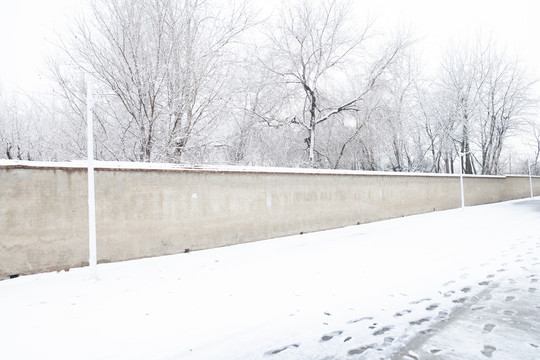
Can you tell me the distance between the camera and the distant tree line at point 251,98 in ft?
32.4

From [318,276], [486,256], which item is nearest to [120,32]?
[318,276]

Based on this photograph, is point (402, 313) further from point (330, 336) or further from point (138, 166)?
point (138, 166)

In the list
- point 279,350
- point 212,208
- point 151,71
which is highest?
point 151,71

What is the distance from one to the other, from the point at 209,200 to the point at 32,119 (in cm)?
1312

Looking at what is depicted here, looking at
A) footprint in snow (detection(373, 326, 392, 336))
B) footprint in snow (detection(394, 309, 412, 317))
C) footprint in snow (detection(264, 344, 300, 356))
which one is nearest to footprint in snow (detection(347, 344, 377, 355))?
footprint in snow (detection(373, 326, 392, 336))

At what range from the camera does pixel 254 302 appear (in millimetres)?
4227

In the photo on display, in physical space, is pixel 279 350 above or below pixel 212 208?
below

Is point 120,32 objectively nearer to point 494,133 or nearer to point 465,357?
point 465,357

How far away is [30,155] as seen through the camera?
15.8m

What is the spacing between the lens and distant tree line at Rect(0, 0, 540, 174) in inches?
388

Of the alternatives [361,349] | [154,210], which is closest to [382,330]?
[361,349]

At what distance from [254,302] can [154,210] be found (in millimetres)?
3708

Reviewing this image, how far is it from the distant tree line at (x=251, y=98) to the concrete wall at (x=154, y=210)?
186 centimetres

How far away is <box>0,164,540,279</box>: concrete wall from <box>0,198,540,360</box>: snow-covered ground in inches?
16.5
